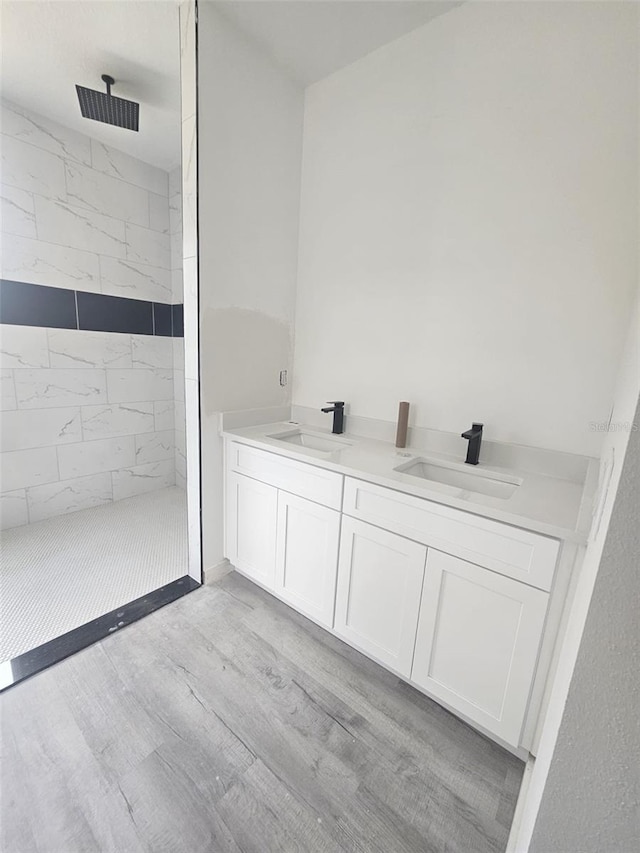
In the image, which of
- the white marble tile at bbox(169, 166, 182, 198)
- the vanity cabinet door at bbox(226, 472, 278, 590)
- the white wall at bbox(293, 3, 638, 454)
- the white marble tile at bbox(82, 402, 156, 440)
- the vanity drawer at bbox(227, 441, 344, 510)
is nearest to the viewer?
the white wall at bbox(293, 3, 638, 454)

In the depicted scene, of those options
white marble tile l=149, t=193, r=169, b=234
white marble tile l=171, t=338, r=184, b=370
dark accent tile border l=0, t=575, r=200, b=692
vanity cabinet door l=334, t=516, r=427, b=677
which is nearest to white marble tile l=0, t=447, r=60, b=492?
white marble tile l=171, t=338, r=184, b=370

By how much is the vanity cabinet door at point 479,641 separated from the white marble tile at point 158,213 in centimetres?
322

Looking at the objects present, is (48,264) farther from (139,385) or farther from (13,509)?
(13,509)

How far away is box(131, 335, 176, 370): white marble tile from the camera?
9.70ft

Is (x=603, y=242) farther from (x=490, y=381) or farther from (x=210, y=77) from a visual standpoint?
(x=210, y=77)

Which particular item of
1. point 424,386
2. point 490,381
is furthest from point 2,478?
point 490,381

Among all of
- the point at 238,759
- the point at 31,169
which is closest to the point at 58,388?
the point at 31,169

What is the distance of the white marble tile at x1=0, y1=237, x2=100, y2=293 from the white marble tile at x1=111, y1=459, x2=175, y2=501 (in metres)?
1.47

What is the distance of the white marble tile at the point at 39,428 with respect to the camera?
2.39m

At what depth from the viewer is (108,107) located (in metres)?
1.95

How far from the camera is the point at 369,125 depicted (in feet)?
6.00

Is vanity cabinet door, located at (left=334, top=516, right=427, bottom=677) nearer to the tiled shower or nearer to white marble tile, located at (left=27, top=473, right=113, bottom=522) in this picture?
the tiled shower

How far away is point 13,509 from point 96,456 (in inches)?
23.9

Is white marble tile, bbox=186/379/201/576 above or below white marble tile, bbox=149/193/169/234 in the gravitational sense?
below
